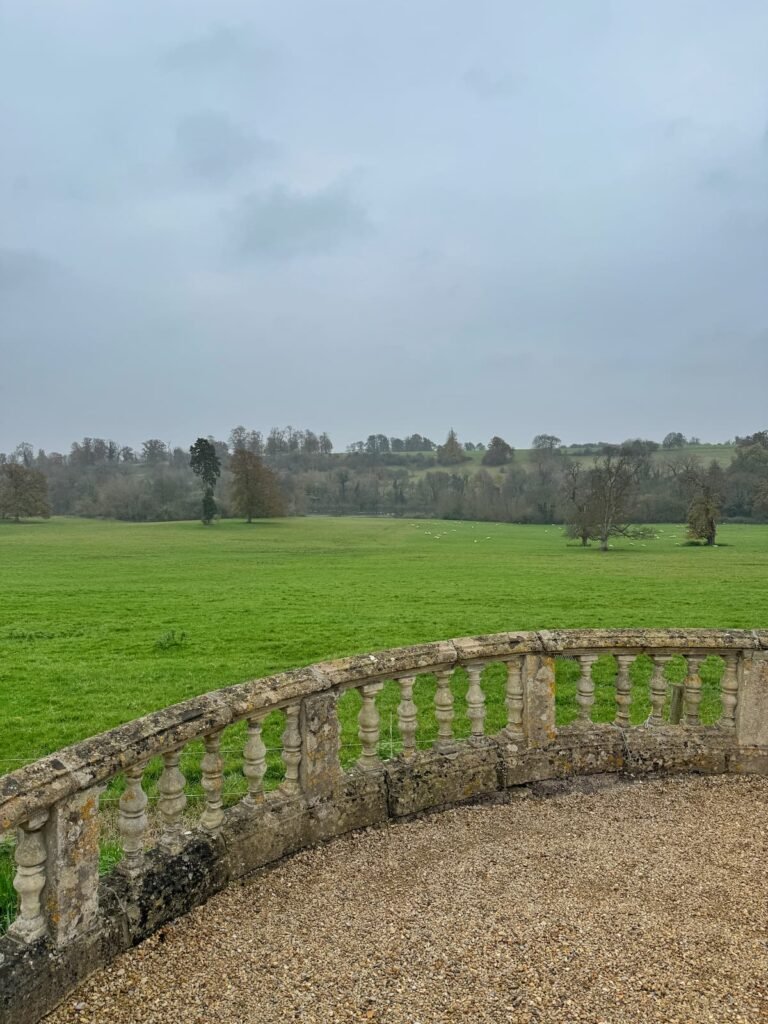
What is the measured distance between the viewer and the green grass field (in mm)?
11273

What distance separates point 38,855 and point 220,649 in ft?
44.7

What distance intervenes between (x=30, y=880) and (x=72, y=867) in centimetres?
20

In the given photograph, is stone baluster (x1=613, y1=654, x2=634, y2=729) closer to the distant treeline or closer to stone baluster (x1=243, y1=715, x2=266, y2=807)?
stone baluster (x1=243, y1=715, x2=266, y2=807)

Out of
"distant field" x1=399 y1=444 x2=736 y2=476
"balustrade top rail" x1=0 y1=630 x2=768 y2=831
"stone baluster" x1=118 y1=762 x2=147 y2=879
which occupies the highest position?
"distant field" x1=399 y1=444 x2=736 y2=476

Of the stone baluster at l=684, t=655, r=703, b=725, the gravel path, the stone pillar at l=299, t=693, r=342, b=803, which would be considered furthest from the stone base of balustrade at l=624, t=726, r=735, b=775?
the stone pillar at l=299, t=693, r=342, b=803

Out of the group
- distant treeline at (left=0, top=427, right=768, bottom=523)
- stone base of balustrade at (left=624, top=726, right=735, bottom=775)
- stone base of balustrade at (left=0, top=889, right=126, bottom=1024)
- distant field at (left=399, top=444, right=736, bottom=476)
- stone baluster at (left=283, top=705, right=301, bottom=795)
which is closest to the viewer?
stone base of balustrade at (left=0, top=889, right=126, bottom=1024)

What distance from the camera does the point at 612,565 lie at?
38094mm

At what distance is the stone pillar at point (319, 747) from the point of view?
5.02 m

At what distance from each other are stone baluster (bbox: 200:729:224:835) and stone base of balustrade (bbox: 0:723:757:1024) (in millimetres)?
84

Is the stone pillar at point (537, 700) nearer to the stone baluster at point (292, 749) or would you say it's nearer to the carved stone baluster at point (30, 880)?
the stone baluster at point (292, 749)

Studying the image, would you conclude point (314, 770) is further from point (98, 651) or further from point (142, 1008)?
point (98, 651)

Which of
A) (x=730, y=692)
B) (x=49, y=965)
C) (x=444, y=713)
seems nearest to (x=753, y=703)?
(x=730, y=692)

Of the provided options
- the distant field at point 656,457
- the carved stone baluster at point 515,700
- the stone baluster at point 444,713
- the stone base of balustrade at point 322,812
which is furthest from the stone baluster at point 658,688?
the distant field at point 656,457

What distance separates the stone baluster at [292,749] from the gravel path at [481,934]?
0.50 metres
